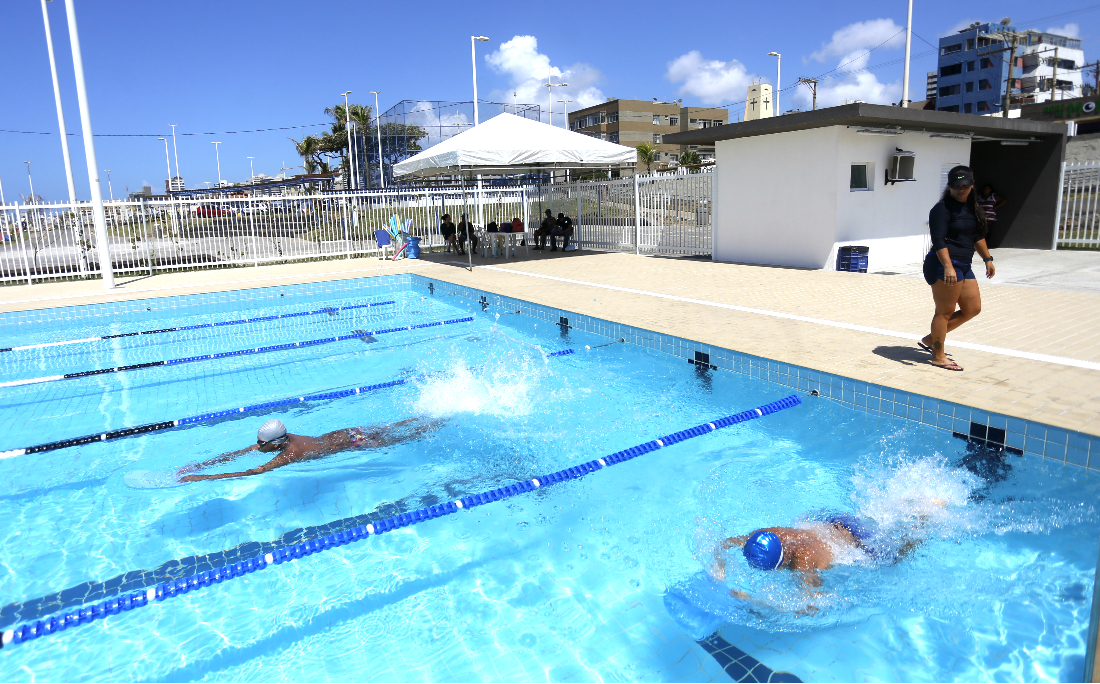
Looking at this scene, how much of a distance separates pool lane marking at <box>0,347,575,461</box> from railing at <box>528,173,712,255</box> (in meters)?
9.42

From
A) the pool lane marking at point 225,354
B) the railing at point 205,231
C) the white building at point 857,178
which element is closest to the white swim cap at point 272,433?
the pool lane marking at point 225,354

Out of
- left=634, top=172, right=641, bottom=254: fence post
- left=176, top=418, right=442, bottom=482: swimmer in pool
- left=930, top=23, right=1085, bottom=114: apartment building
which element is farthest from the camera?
left=930, top=23, right=1085, bottom=114: apartment building

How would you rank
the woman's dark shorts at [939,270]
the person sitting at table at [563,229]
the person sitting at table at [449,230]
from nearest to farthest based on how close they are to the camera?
the woman's dark shorts at [939,270] < the person sitting at table at [563,229] < the person sitting at table at [449,230]

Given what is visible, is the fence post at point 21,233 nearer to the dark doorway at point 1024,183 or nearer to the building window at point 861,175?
the building window at point 861,175

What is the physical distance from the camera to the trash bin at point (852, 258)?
1134cm

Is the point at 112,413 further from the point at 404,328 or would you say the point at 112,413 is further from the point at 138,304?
the point at 138,304

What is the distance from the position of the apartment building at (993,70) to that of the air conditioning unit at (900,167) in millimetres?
61576

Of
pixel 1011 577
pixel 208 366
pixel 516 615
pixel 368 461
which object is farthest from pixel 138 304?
pixel 1011 577

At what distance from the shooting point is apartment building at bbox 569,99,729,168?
66.1m

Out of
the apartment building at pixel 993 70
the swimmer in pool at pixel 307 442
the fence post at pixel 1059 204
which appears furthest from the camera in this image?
the apartment building at pixel 993 70

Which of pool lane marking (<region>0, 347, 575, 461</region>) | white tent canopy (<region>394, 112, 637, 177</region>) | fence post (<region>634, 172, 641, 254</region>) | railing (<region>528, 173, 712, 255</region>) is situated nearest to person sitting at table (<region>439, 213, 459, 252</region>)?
railing (<region>528, 173, 712, 255</region>)

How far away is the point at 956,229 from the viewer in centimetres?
479

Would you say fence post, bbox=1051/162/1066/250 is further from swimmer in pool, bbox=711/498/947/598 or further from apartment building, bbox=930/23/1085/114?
apartment building, bbox=930/23/1085/114

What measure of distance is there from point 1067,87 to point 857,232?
76.9 m
